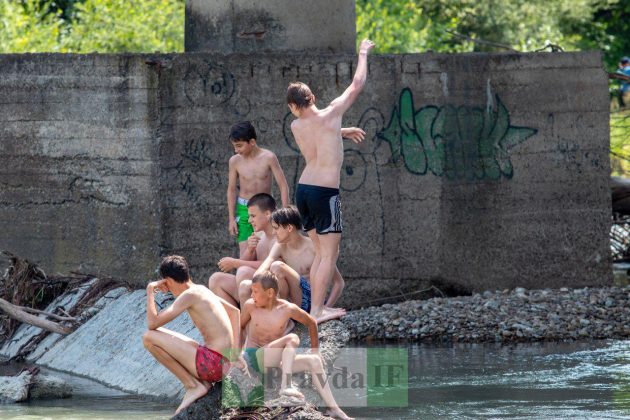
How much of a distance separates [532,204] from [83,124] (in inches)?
178

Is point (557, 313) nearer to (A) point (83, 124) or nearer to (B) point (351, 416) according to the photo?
(B) point (351, 416)

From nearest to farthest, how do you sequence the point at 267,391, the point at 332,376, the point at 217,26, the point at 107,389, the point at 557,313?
1. the point at 267,391
2. the point at 332,376
3. the point at 107,389
4. the point at 557,313
5. the point at 217,26

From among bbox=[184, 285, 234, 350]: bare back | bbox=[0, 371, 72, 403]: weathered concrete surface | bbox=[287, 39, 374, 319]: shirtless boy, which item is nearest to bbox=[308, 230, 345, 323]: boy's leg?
bbox=[287, 39, 374, 319]: shirtless boy

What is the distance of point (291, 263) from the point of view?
9.07m

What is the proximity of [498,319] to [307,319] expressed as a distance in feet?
13.3

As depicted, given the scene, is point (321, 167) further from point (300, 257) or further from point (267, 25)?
point (267, 25)

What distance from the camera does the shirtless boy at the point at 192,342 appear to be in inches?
313

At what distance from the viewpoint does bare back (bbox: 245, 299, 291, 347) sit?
800 cm

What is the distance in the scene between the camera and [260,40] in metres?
12.5

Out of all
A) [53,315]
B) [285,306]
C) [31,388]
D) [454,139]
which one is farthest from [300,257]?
[454,139]

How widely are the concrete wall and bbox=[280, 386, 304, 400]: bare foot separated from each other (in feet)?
15.2

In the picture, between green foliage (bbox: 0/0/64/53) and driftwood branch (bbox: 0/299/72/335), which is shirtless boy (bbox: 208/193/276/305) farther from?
green foliage (bbox: 0/0/64/53)

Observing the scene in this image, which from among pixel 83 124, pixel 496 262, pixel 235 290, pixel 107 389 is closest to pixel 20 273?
pixel 83 124

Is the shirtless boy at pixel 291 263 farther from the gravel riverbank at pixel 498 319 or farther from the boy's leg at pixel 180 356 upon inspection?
the gravel riverbank at pixel 498 319
